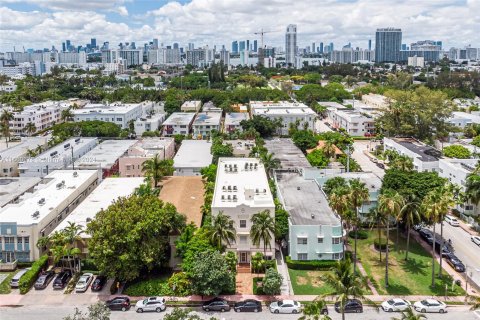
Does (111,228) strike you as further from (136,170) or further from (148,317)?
(136,170)

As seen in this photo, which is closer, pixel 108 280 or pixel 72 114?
pixel 108 280

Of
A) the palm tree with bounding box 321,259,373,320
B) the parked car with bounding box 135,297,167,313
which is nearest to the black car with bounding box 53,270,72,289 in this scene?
the parked car with bounding box 135,297,167,313

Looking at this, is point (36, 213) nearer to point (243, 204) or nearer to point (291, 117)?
point (243, 204)

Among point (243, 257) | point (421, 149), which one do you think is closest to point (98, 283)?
point (243, 257)

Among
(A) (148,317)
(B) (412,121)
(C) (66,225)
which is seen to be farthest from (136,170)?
(B) (412,121)

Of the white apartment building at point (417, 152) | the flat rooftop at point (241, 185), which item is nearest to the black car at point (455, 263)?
the flat rooftop at point (241, 185)

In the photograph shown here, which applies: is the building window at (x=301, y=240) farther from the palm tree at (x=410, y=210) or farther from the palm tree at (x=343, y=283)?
the palm tree at (x=343, y=283)

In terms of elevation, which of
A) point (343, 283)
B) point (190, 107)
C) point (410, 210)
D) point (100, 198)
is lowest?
point (100, 198)
